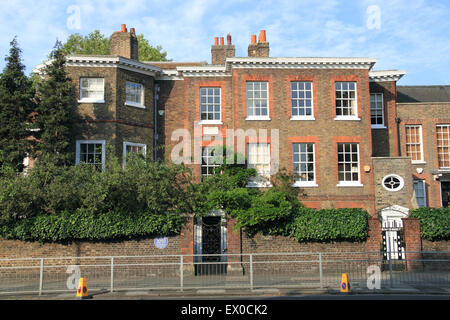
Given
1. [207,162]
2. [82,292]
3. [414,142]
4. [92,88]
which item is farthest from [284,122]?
[82,292]

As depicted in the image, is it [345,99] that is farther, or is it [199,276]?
[345,99]

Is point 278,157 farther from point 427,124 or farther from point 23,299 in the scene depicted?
point 23,299

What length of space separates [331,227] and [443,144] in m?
11.9

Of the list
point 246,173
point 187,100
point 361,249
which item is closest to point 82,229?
point 246,173

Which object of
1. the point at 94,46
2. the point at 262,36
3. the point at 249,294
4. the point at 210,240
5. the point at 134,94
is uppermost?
the point at 94,46

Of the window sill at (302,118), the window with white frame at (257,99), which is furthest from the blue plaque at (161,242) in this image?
the window sill at (302,118)

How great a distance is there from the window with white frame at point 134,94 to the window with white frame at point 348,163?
37.8ft

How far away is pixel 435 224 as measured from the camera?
18.8 metres

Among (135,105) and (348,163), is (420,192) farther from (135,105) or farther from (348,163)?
(135,105)

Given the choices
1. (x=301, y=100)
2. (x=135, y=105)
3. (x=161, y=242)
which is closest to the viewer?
(x=161, y=242)

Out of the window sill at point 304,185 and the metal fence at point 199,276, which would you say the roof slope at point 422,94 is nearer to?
the window sill at point 304,185

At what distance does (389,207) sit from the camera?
22.3 meters

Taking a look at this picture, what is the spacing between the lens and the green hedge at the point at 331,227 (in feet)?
60.2

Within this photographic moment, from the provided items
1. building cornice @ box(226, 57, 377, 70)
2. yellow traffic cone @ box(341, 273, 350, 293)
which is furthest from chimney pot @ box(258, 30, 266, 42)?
yellow traffic cone @ box(341, 273, 350, 293)
